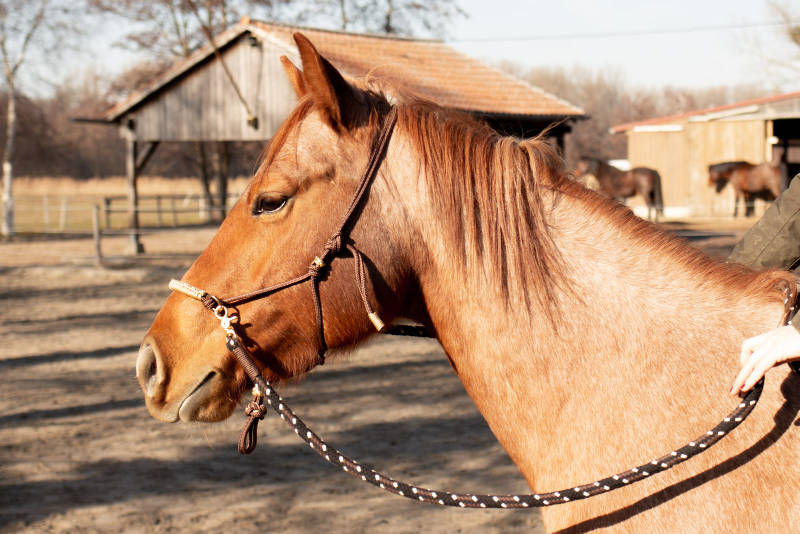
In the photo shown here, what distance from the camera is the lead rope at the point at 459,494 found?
1646mm

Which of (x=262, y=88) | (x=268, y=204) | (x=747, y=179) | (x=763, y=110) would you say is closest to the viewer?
(x=268, y=204)

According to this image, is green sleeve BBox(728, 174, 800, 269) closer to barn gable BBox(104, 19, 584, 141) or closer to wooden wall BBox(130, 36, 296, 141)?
barn gable BBox(104, 19, 584, 141)

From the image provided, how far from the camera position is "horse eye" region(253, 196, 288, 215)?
6.15 ft

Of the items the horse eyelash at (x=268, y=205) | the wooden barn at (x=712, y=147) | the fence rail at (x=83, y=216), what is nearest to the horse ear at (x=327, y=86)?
the horse eyelash at (x=268, y=205)

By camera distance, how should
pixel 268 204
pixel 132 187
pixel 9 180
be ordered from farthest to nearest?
pixel 9 180 < pixel 132 187 < pixel 268 204

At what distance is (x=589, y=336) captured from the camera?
184 centimetres

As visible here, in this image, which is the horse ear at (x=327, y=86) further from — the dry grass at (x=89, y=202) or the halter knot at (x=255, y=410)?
the dry grass at (x=89, y=202)

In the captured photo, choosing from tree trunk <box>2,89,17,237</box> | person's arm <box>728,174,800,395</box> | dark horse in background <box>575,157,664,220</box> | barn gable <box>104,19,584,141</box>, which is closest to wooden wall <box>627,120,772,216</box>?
dark horse in background <box>575,157,664,220</box>

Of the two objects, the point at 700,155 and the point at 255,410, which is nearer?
the point at 255,410

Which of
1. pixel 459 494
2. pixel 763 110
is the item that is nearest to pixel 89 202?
pixel 763 110

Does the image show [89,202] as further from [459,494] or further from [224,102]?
[459,494]

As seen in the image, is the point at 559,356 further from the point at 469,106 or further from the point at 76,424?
the point at 469,106

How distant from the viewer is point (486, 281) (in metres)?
1.87

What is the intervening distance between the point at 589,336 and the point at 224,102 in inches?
701
